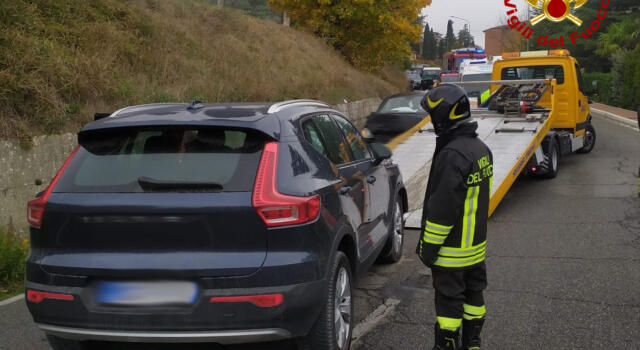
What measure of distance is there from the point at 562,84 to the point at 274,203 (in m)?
10.9

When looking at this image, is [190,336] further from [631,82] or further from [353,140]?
[631,82]

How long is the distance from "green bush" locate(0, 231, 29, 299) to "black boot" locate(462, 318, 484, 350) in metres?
4.22

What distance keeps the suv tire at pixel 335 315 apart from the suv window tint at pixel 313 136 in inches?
30.0

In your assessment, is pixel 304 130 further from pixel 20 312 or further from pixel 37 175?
pixel 37 175

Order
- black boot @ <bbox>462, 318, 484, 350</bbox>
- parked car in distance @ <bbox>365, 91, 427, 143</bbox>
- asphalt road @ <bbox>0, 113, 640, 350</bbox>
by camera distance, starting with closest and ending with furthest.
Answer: black boot @ <bbox>462, 318, 484, 350</bbox>
asphalt road @ <bbox>0, 113, 640, 350</bbox>
parked car in distance @ <bbox>365, 91, 427, 143</bbox>

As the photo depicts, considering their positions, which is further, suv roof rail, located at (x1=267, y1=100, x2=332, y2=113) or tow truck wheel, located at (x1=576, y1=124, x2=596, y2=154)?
tow truck wheel, located at (x1=576, y1=124, x2=596, y2=154)

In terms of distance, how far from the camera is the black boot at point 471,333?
3.62 meters

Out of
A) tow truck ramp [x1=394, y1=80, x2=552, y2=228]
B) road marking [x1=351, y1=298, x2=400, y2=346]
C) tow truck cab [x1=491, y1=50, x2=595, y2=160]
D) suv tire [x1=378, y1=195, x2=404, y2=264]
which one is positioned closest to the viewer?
road marking [x1=351, y1=298, x2=400, y2=346]

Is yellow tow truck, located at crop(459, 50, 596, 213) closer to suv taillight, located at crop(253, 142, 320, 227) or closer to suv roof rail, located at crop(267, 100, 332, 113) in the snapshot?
suv roof rail, located at crop(267, 100, 332, 113)

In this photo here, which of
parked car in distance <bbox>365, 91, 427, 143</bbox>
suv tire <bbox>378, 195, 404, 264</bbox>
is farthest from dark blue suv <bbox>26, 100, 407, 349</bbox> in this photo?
parked car in distance <bbox>365, 91, 427, 143</bbox>

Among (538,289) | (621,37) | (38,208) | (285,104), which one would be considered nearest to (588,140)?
(538,289)

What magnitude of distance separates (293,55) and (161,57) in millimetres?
9205

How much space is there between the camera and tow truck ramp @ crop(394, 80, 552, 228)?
856 cm

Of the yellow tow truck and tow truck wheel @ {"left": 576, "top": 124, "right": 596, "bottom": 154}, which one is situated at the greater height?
the yellow tow truck
